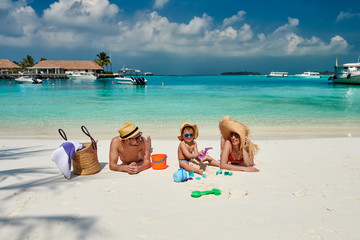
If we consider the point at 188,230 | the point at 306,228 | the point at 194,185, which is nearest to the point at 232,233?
the point at 188,230

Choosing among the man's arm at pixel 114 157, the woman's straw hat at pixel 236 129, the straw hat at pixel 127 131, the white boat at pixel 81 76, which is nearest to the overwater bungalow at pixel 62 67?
the white boat at pixel 81 76

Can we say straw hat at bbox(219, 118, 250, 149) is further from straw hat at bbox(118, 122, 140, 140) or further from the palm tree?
the palm tree

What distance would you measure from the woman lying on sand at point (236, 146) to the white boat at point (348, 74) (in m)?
54.4

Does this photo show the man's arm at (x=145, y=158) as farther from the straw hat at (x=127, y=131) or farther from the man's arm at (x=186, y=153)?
the man's arm at (x=186, y=153)

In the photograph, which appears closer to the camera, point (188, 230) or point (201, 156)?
point (188, 230)

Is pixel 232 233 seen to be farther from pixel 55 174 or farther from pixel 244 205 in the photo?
pixel 55 174

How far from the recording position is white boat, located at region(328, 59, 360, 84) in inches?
1891

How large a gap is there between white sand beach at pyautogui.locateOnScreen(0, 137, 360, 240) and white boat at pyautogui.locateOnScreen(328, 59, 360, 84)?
2116 inches

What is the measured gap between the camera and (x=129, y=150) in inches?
185

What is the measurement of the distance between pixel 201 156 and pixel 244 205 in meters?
1.74

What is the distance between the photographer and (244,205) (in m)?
3.26

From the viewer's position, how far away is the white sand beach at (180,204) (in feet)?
8.90

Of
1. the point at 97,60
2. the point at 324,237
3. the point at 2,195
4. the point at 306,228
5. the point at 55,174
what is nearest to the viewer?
the point at 324,237

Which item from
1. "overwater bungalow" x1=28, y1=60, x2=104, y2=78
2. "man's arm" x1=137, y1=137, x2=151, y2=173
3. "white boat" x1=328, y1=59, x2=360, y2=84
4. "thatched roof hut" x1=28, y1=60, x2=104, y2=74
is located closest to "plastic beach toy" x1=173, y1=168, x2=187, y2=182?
"man's arm" x1=137, y1=137, x2=151, y2=173
